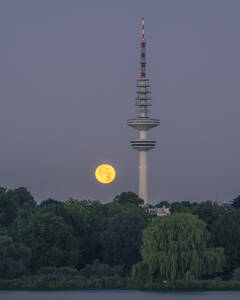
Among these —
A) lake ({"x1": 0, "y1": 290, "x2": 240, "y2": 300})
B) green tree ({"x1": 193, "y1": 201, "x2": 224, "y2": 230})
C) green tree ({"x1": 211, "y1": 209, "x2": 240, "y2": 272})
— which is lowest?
lake ({"x1": 0, "y1": 290, "x2": 240, "y2": 300})

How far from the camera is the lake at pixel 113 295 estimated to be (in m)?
106

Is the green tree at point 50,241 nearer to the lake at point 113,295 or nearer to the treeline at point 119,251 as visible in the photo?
the treeline at point 119,251

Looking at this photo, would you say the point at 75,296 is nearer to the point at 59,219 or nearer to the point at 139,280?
the point at 139,280

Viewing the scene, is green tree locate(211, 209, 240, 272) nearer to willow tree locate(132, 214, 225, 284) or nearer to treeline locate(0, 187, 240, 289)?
treeline locate(0, 187, 240, 289)

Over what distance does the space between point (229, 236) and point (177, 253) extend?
29.7 ft

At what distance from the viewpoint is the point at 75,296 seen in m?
109

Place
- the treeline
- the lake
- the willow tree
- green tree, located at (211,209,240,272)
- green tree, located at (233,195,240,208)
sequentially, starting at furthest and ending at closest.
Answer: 1. green tree, located at (233,195,240,208)
2. green tree, located at (211,209,240,272)
3. the treeline
4. the willow tree
5. the lake

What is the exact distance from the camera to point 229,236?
120062 mm

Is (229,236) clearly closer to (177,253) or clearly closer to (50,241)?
(177,253)

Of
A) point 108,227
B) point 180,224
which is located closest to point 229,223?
point 180,224

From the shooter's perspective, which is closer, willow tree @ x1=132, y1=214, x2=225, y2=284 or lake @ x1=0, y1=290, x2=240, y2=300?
lake @ x1=0, y1=290, x2=240, y2=300

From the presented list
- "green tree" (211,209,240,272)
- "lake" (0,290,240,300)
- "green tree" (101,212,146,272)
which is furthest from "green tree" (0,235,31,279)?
"green tree" (211,209,240,272)

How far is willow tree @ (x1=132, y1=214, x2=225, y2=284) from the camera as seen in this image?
4432 inches

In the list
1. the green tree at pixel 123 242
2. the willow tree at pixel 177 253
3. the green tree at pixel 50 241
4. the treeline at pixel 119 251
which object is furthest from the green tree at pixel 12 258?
the green tree at pixel 123 242
